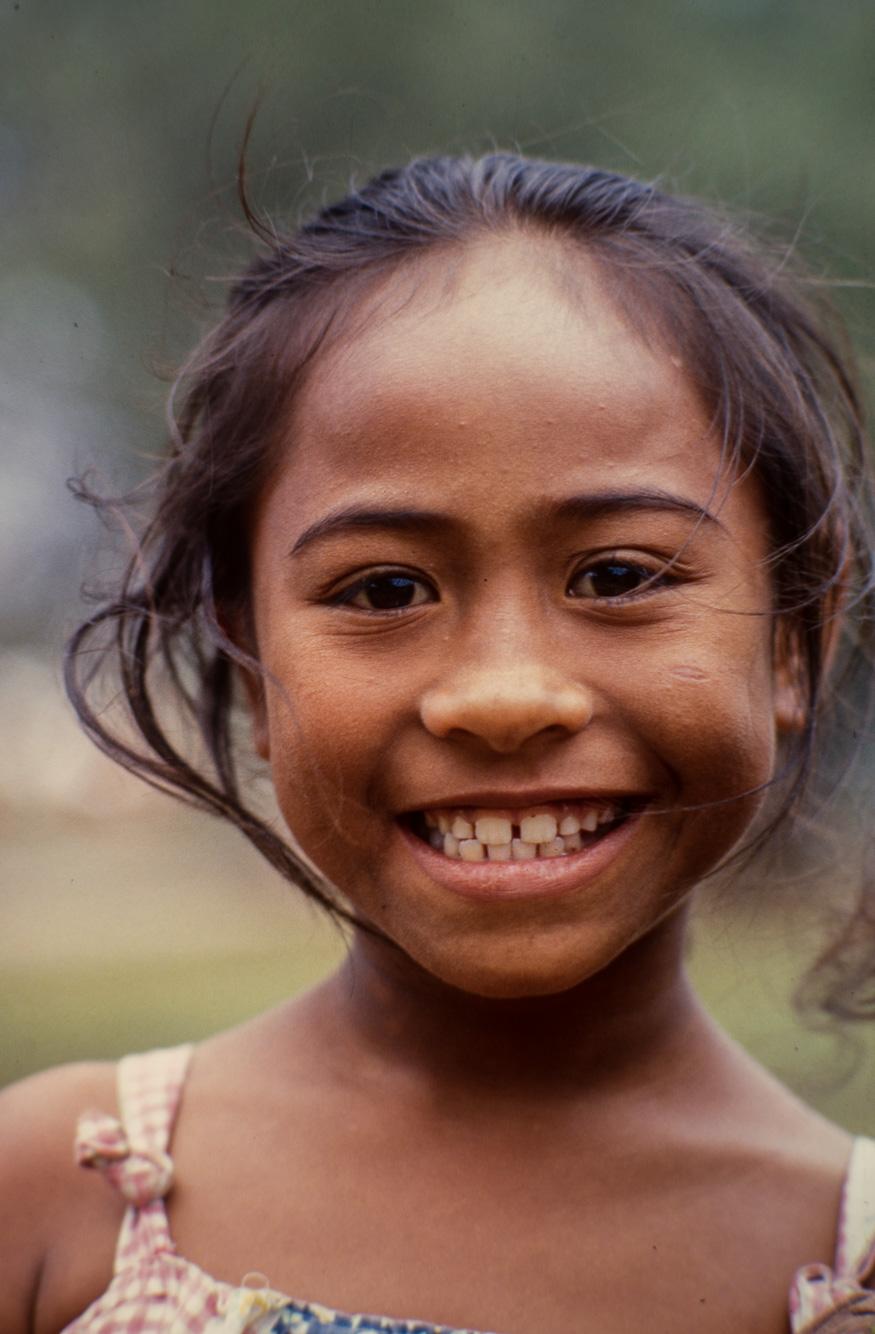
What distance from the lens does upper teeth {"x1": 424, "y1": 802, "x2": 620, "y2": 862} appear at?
1.08 m

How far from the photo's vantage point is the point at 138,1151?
1.24 metres

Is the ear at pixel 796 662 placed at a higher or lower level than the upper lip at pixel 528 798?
higher

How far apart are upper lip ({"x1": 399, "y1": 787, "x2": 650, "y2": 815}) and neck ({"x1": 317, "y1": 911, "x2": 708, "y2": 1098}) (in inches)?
8.2

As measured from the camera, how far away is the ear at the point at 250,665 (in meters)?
1.29

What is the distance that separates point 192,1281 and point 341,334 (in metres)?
0.88

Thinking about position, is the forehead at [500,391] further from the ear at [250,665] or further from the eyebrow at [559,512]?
the ear at [250,665]

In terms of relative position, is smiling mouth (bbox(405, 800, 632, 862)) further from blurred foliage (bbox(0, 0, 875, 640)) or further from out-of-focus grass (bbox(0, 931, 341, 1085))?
out-of-focus grass (bbox(0, 931, 341, 1085))

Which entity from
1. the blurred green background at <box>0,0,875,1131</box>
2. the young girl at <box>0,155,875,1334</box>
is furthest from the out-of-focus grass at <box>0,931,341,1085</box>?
the young girl at <box>0,155,875,1334</box>

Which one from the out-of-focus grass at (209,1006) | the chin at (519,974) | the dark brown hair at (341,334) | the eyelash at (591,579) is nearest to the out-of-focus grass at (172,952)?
the out-of-focus grass at (209,1006)

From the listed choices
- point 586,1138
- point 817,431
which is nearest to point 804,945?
point 586,1138

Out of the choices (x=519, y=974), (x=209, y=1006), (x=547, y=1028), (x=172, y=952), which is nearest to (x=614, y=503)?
(x=519, y=974)

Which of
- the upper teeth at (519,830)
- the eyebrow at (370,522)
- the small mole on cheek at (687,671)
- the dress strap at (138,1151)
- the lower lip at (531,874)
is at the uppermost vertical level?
the eyebrow at (370,522)

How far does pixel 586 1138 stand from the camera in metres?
1.20

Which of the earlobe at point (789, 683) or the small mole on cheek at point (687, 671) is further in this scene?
the earlobe at point (789, 683)
